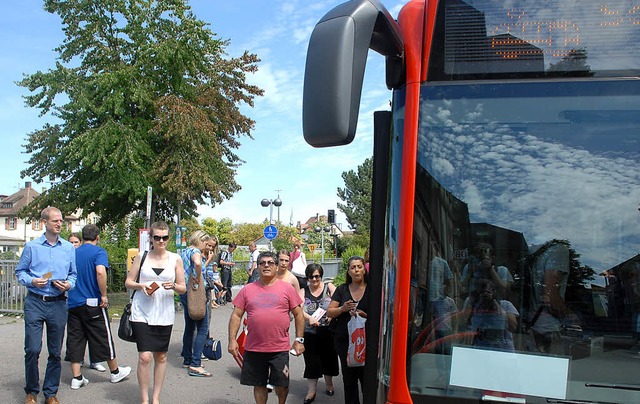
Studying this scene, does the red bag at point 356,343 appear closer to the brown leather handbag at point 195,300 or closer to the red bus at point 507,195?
the brown leather handbag at point 195,300

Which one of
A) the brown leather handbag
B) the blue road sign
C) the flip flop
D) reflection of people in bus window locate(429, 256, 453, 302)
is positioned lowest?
the flip flop

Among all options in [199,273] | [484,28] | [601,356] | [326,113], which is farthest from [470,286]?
[199,273]

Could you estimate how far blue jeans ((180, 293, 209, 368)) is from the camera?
7836mm

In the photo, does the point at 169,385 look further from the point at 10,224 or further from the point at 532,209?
the point at 10,224

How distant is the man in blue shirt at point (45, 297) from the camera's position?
19.6 ft

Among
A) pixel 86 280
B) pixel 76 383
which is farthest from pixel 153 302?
pixel 76 383

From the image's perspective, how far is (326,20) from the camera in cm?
278

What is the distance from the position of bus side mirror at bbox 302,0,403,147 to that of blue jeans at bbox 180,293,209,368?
552 centimetres

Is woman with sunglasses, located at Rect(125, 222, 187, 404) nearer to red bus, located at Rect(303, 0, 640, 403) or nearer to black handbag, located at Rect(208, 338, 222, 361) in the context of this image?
black handbag, located at Rect(208, 338, 222, 361)

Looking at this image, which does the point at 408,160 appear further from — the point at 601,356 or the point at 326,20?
the point at 601,356

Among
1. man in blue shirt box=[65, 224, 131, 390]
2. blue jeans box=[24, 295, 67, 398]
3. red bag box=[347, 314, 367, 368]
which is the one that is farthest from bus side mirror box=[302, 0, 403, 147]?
man in blue shirt box=[65, 224, 131, 390]

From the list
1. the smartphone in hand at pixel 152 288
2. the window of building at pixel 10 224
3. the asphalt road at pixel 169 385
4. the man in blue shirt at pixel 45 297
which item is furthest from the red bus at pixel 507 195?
the window of building at pixel 10 224

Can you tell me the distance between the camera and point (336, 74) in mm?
2664

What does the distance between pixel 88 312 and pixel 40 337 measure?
3.45 feet
